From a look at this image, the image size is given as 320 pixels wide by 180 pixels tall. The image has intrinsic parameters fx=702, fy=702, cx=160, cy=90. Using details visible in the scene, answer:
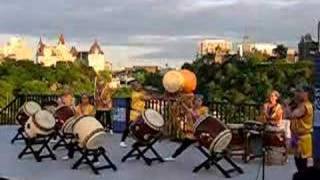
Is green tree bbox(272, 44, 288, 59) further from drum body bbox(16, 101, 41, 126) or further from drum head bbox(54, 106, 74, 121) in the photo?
drum head bbox(54, 106, 74, 121)

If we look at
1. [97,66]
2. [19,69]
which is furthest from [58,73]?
[97,66]

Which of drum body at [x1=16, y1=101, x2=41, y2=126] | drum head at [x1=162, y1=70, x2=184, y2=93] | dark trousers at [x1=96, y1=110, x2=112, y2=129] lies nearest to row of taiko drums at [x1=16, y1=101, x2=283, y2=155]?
drum body at [x1=16, y1=101, x2=41, y2=126]

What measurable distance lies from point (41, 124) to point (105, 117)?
17.3 ft

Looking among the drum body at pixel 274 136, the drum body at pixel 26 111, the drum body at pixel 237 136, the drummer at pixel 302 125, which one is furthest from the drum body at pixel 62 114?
the drummer at pixel 302 125

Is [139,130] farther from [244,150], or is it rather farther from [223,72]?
[223,72]

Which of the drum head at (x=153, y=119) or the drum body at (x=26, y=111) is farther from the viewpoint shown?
the drum body at (x=26, y=111)

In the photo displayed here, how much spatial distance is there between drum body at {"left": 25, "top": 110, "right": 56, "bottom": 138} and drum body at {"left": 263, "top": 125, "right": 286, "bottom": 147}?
13.7ft

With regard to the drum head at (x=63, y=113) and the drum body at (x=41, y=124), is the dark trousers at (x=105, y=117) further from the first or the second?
the drum body at (x=41, y=124)

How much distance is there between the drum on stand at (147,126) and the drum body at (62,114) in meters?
1.89

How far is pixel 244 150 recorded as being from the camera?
13.2 metres


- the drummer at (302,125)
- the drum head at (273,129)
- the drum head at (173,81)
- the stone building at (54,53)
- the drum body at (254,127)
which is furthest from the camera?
the stone building at (54,53)

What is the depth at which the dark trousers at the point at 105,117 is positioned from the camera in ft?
59.6

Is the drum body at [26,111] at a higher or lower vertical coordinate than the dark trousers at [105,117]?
higher

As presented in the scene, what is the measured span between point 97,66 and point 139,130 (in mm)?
Result: 44494
